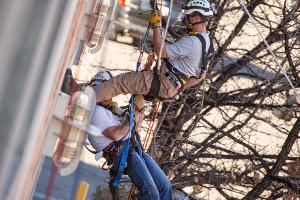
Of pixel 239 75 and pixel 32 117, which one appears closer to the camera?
pixel 32 117

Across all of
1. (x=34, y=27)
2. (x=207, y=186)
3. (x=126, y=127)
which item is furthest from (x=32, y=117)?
(x=207, y=186)

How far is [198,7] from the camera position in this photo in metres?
5.79

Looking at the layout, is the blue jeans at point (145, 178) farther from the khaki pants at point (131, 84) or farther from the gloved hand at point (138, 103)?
the khaki pants at point (131, 84)

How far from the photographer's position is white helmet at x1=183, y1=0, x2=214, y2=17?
5.75 m

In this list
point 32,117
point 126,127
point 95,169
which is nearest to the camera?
point 32,117

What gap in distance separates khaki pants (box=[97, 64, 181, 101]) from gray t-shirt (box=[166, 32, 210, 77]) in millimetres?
171

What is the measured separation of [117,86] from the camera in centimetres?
575

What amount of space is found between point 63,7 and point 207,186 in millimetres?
10450

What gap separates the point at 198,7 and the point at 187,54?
41 centimetres

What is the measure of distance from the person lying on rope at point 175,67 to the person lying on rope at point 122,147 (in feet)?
0.51

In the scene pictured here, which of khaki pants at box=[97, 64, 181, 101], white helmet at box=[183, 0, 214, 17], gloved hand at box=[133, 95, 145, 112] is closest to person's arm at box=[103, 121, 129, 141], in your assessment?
khaki pants at box=[97, 64, 181, 101]

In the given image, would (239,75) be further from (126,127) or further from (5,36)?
(5,36)

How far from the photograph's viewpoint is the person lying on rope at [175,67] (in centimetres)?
569

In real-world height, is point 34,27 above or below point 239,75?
below
